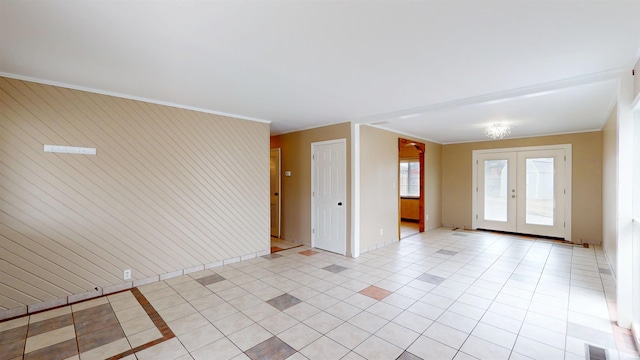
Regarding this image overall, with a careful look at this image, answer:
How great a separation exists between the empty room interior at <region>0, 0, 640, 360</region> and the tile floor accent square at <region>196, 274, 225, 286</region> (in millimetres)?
42

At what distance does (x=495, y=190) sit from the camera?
699 cm

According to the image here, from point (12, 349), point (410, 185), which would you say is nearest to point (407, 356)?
point (12, 349)

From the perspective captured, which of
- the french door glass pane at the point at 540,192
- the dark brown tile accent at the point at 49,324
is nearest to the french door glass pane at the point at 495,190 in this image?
the french door glass pane at the point at 540,192

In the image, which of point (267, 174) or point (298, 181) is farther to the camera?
point (298, 181)

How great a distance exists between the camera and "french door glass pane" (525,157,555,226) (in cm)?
624

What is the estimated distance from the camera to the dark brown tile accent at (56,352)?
2.17 metres

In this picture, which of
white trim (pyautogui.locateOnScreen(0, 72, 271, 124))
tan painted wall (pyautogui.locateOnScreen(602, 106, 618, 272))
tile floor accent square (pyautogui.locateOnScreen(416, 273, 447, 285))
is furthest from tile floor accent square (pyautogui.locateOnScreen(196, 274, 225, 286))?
tan painted wall (pyautogui.locateOnScreen(602, 106, 618, 272))

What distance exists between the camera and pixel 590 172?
225 inches

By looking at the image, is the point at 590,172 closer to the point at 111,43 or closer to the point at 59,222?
the point at 111,43

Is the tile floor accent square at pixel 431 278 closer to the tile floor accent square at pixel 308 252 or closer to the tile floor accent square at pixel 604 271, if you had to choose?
Answer: the tile floor accent square at pixel 308 252

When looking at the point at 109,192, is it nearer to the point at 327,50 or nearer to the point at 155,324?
the point at 155,324

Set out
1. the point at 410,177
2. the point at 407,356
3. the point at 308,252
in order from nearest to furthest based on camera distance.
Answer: the point at 407,356
the point at 308,252
the point at 410,177

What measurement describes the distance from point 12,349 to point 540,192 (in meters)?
8.83

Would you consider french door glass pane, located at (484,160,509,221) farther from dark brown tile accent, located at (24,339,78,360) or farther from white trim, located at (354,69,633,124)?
dark brown tile accent, located at (24,339,78,360)
